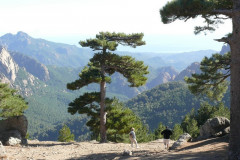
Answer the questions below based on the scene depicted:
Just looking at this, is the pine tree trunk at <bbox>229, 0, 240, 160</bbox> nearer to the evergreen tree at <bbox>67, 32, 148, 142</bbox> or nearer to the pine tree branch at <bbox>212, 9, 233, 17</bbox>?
the pine tree branch at <bbox>212, 9, 233, 17</bbox>

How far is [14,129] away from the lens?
25.5 metres

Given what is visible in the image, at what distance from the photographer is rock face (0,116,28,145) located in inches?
944

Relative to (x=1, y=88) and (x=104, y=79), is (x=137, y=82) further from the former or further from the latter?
(x=1, y=88)

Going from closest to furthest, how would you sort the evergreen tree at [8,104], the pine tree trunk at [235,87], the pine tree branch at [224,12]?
1. the pine tree trunk at [235,87]
2. the pine tree branch at [224,12]
3. the evergreen tree at [8,104]

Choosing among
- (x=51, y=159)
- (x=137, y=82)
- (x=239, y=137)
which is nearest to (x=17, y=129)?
(x=51, y=159)

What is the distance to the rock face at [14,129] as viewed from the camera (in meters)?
24.0

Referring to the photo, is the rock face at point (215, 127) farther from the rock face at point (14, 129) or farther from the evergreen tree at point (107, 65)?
the rock face at point (14, 129)

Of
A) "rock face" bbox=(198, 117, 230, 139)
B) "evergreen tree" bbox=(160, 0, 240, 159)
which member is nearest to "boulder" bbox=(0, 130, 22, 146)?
"rock face" bbox=(198, 117, 230, 139)

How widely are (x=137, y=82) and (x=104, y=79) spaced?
3299 mm

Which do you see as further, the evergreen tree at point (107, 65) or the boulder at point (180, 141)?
the evergreen tree at point (107, 65)

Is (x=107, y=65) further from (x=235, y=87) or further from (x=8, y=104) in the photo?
(x=235, y=87)

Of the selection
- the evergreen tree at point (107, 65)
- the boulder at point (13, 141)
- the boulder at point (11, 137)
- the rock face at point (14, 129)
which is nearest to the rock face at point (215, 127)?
the evergreen tree at point (107, 65)

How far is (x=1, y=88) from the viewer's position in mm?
23047

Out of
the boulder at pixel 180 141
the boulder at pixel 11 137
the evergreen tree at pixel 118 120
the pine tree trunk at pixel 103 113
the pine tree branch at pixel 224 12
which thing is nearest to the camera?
the pine tree branch at pixel 224 12
